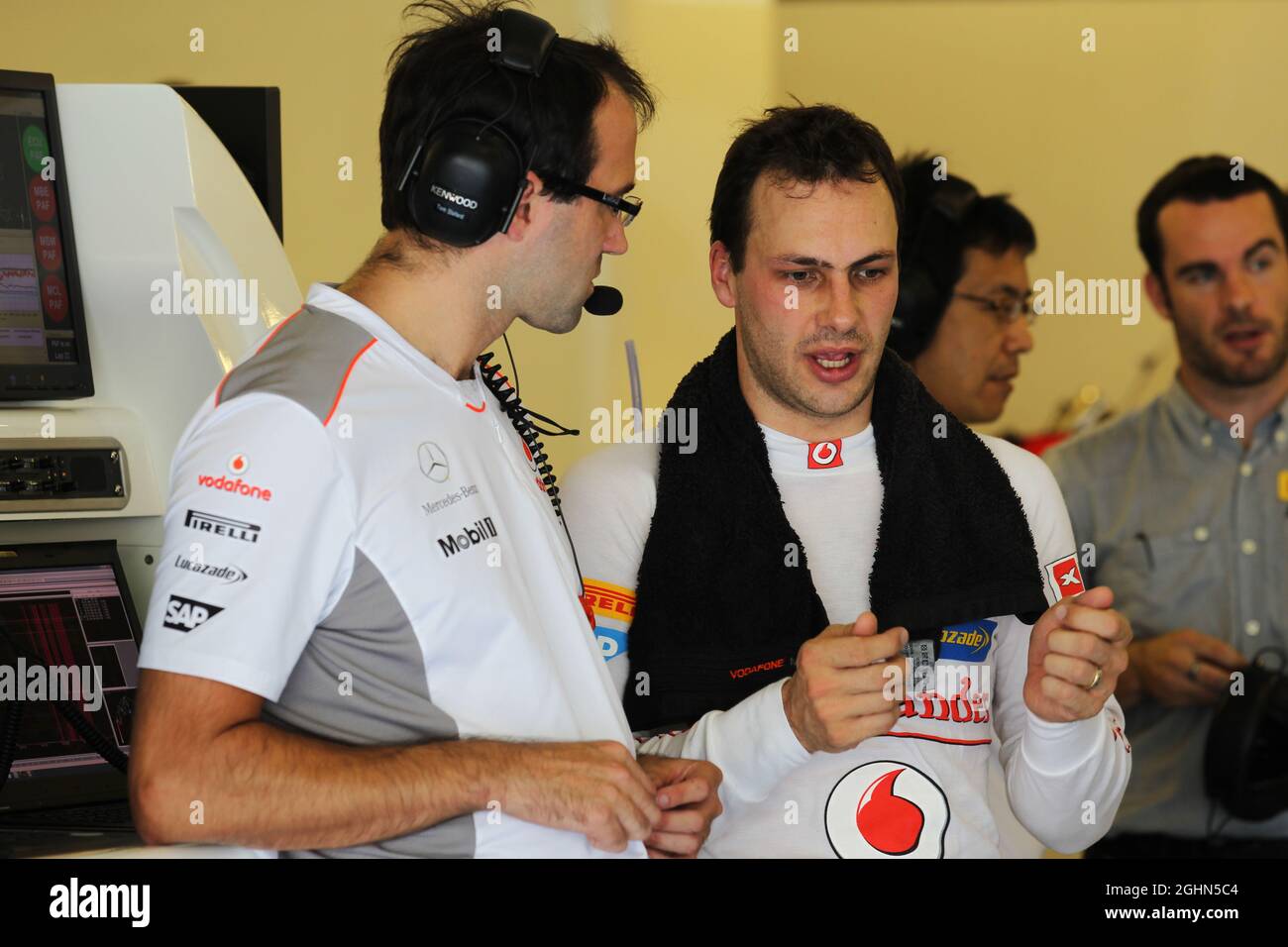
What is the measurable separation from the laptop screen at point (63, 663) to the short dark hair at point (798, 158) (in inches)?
36.2

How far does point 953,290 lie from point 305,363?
1725mm

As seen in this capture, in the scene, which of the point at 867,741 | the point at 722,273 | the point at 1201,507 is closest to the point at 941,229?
the point at 1201,507

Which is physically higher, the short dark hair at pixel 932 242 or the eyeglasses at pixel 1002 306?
the short dark hair at pixel 932 242

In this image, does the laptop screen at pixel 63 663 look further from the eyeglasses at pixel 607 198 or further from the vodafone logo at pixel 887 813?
the vodafone logo at pixel 887 813

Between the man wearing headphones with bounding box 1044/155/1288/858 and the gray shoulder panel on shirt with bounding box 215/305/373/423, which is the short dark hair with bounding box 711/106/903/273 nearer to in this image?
the gray shoulder panel on shirt with bounding box 215/305/373/423

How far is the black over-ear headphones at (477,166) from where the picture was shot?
1.38 m

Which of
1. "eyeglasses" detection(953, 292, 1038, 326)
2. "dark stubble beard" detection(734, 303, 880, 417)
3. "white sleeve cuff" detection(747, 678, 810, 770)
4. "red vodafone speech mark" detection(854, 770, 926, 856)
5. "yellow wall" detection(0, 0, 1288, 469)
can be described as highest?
"yellow wall" detection(0, 0, 1288, 469)

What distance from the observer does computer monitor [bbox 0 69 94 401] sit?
1726mm

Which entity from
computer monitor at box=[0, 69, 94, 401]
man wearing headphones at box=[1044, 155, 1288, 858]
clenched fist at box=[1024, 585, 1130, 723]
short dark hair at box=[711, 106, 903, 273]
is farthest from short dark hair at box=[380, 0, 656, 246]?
man wearing headphones at box=[1044, 155, 1288, 858]

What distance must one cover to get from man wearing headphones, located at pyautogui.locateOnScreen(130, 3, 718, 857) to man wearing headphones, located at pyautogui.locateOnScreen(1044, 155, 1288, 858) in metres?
1.32

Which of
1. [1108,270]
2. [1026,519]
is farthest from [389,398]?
[1108,270]

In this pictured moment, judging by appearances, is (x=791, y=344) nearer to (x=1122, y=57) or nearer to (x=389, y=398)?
(x=389, y=398)

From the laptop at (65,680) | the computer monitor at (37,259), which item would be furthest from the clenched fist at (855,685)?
the computer monitor at (37,259)
